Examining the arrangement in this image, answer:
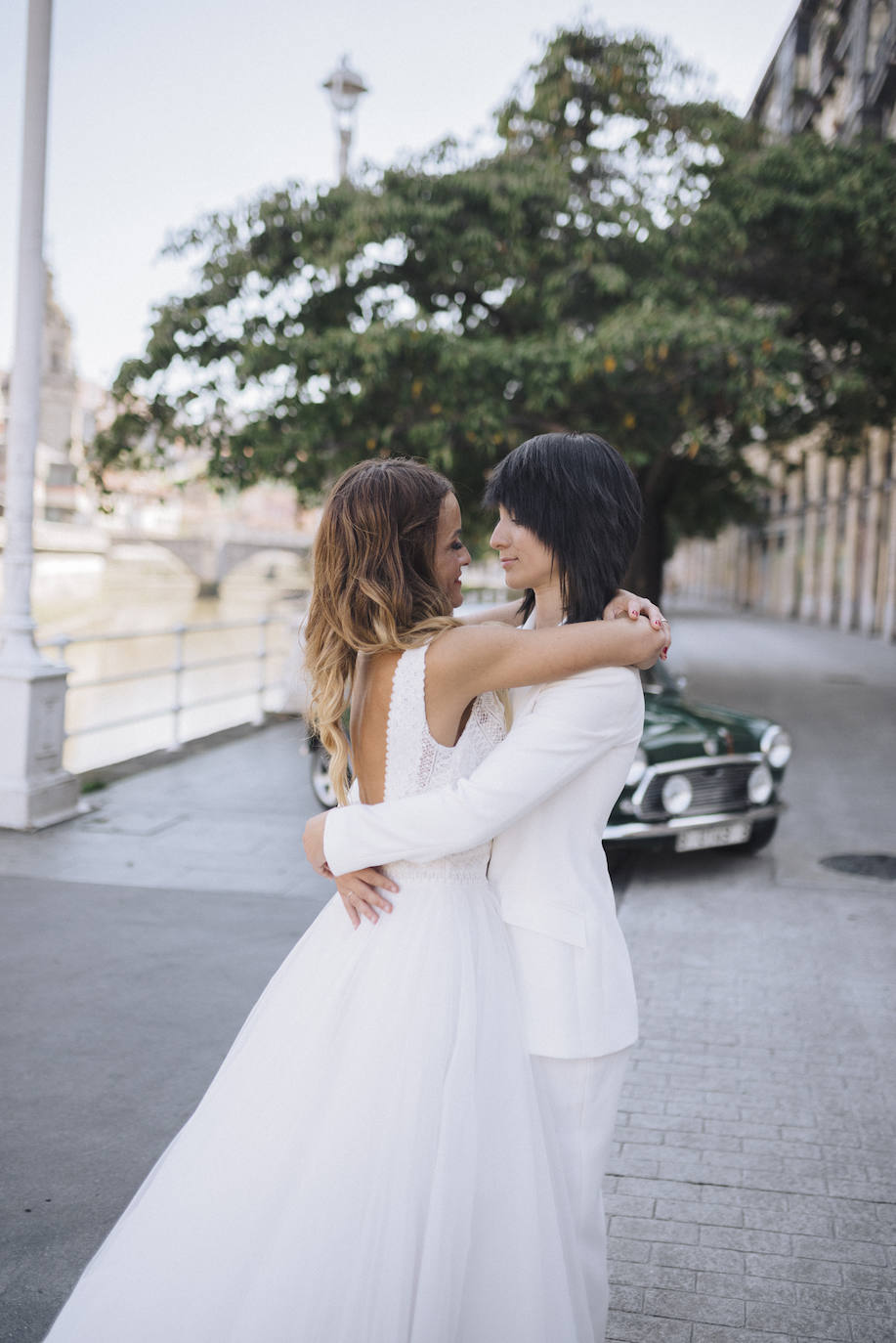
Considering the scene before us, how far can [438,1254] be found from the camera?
5.78 ft

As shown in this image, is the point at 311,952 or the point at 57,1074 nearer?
the point at 311,952

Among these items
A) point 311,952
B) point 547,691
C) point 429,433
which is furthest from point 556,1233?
point 429,433

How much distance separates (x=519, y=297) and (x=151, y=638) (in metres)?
27.2

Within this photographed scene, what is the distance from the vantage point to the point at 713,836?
22.1 feet

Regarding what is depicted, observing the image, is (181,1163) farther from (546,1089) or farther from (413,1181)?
(546,1089)

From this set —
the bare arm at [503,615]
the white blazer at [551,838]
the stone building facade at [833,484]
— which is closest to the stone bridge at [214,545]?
the stone building facade at [833,484]

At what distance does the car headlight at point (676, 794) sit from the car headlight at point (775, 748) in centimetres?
68

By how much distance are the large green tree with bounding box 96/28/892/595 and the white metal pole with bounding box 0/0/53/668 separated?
359cm

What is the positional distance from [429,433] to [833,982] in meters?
7.43

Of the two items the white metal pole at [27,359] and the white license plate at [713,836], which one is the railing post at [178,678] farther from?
the white license plate at [713,836]

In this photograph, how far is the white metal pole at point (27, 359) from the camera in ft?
23.5

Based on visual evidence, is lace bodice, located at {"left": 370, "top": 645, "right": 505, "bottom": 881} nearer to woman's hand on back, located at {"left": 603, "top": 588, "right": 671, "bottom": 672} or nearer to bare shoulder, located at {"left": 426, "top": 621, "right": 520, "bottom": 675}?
bare shoulder, located at {"left": 426, "top": 621, "right": 520, "bottom": 675}

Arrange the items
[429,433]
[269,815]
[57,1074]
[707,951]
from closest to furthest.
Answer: [57,1074]
[707,951]
[269,815]
[429,433]

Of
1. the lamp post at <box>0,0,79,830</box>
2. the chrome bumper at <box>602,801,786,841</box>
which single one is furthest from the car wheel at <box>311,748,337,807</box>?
the chrome bumper at <box>602,801,786,841</box>
